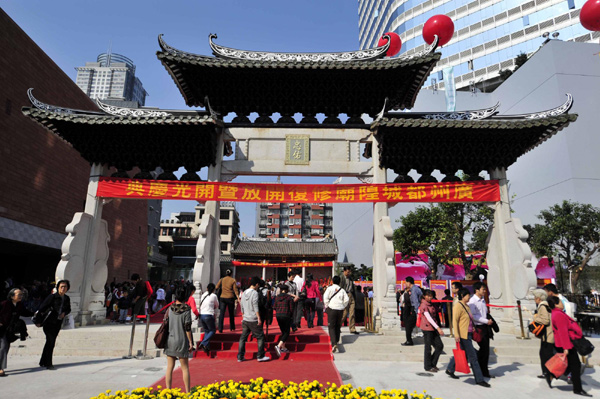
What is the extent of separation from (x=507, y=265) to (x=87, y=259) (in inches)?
469

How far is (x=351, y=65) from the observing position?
10109 millimetres

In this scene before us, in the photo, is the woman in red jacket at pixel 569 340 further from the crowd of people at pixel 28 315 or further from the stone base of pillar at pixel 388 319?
the crowd of people at pixel 28 315

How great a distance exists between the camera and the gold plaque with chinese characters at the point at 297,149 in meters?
10.5

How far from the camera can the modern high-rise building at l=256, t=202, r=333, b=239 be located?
254 ft

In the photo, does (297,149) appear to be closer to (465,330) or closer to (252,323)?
(252,323)

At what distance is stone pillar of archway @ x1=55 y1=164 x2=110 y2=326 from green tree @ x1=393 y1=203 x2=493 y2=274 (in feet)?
54.5

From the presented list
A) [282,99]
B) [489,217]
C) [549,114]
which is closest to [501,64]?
[489,217]

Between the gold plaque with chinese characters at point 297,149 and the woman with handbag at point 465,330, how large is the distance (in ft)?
19.2

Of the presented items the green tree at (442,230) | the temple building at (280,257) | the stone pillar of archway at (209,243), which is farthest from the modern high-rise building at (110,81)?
the stone pillar of archway at (209,243)

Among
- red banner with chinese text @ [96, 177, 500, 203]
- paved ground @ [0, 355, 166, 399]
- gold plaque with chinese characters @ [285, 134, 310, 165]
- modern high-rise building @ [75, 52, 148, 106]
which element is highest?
modern high-rise building @ [75, 52, 148, 106]

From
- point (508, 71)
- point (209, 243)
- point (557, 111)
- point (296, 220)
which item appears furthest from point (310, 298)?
point (296, 220)

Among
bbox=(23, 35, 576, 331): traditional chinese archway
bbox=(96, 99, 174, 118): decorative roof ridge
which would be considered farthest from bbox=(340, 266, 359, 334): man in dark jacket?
bbox=(96, 99, 174, 118): decorative roof ridge

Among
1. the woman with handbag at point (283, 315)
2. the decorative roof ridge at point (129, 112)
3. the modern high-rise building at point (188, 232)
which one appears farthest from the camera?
the modern high-rise building at point (188, 232)

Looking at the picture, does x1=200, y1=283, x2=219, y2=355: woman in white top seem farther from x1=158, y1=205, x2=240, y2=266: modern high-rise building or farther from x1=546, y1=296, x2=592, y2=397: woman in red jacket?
x1=158, y1=205, x2=240, y2=266: modern high-rise building
